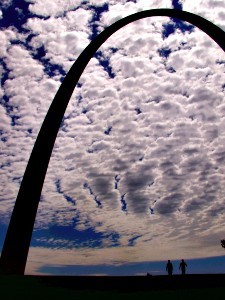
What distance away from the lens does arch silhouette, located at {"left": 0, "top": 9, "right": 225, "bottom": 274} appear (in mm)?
14578

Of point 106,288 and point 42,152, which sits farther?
point 42,152

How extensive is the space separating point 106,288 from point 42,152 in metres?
10.7

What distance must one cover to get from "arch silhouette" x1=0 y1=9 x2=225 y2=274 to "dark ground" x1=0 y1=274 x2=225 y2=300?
6520mm

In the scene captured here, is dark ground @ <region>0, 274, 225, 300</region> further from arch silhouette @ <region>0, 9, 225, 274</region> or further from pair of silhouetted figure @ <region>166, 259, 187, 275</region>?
pair of silhouetted figure @ <region>166, 259, 187, 275</region>

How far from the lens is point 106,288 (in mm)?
7711

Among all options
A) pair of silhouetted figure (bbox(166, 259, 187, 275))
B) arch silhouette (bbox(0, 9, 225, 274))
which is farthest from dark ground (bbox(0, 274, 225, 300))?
pair of silhouetted figure (bbox(166, 259, 187, 275))

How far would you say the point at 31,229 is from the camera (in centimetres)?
1558

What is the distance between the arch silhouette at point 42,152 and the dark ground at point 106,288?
21.4ft

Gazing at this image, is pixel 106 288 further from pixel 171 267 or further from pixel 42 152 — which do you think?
pixel 171 267

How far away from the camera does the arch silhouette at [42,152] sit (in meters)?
14.6

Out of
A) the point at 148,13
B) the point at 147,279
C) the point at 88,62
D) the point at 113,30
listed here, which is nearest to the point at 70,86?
the point at 88,62

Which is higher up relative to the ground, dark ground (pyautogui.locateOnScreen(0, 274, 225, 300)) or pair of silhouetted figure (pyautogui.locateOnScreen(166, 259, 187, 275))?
pair of silhouetted figure (pyautogui.locateOnScreen(166, 259, 187, 275))

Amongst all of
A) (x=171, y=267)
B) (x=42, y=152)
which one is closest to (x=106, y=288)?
(x=42, y=152)

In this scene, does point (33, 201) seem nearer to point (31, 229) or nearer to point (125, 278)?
point (31, 229)
